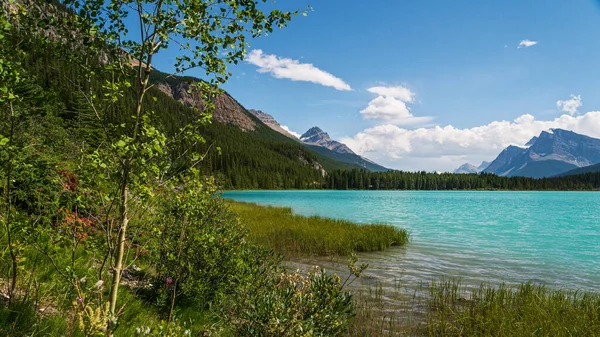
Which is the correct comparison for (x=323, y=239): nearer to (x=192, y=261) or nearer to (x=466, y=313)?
(x=466, y=313)

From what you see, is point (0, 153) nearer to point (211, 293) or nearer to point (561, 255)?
point (211, 293)

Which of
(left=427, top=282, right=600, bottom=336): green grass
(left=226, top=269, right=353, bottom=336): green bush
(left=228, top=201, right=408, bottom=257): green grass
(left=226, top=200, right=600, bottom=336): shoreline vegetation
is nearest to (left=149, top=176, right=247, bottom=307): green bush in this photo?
(left=226, top=269, right=353, bottom=336): green bush

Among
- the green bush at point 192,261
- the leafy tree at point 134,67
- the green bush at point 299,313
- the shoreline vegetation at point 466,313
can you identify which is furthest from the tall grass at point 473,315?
the leafy tree at point 134,67

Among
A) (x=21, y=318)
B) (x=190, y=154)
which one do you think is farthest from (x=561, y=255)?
(x=21, y=318)

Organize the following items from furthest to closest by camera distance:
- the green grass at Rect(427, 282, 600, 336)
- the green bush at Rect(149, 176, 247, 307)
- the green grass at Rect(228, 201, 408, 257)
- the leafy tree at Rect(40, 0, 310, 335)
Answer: the green grass at Rect(228, 201, 408, 257), the green bush at Rect(149, 176, 247, 307), the green grass at Rect(427, 282, 600, 336), the leafy tree at Rect(40, 0, 310, 335)

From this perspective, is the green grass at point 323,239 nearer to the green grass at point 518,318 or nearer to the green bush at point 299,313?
the green grass at point 518,318

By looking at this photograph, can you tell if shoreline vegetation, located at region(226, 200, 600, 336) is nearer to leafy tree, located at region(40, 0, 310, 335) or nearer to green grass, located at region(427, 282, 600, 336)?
green grass, located at region(427, 282, 600, 336)

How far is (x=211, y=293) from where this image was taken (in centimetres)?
803

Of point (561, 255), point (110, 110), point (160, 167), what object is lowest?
point (561, 255)

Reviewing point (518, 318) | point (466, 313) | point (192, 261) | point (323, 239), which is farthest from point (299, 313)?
point (323, 239)

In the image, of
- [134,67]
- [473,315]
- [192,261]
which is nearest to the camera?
[134,67]

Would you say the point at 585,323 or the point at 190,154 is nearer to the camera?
the point at 190,154

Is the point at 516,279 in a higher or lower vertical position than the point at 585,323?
lower

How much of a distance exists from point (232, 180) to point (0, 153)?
560ft
